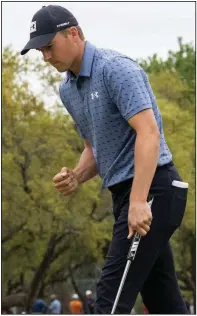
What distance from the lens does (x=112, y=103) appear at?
5.23 metres

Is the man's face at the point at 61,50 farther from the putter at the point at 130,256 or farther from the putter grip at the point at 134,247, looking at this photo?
the putter grip at the point at 134,247

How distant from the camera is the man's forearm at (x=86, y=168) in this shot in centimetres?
589

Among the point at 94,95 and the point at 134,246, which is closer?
the point at 134,246

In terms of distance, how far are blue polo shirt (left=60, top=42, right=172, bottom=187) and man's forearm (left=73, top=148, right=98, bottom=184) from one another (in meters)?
0.45

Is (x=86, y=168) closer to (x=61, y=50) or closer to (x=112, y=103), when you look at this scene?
(x=112, y=103)

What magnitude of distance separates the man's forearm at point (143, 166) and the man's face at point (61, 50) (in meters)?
0.61

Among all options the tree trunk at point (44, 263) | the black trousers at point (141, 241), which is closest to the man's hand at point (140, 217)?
the black trousers at point (141, 241)

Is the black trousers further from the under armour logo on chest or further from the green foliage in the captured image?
the green foliage

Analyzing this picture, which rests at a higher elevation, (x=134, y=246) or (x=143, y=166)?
(x=143, y=166)

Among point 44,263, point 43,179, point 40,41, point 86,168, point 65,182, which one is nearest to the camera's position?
point 40,41

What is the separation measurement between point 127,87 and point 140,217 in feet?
2.25

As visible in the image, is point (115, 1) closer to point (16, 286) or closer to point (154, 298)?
point (16, 286)

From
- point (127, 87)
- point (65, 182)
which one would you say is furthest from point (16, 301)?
point (127, 87)

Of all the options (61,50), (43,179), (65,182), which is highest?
(61,50)
